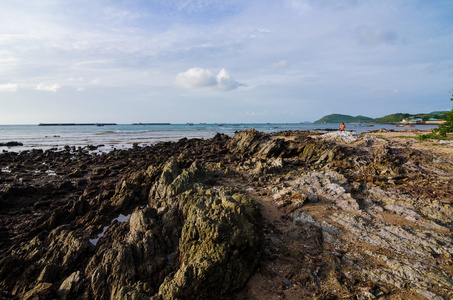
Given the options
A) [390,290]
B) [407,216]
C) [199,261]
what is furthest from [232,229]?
[407,216]

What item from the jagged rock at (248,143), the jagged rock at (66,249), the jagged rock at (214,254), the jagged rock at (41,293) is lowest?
the jagged rock at (41,293)

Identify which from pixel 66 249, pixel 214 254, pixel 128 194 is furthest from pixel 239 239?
pixel 128 194

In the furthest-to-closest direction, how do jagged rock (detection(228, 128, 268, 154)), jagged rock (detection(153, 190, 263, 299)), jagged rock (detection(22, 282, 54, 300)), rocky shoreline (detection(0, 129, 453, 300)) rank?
jagged rock (detection(228, 128, 268, 154)) → rocky shoreline (detection(0, 129, 453, 300)) → jagged rock (detection(22, 282, 54, 300)) → jagged rock (detection(153, 190, 263, 299))

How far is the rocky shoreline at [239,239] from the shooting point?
511 centimetres

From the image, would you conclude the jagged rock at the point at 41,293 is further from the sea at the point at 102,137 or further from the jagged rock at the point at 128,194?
the sea at the point at 102,137

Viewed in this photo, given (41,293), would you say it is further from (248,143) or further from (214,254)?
(248,143)

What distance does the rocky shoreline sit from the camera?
5.11 meters

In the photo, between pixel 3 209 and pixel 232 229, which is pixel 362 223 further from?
pixel 3 209

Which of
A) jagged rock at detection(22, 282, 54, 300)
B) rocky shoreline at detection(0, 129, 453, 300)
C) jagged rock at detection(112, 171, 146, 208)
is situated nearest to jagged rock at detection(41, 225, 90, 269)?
rocky shoreline at detection(0, 129, 453, 300)

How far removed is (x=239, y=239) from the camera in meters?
5.66

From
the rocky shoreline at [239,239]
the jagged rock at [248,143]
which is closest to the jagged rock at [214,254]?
the rocky shoreline at [239,239]

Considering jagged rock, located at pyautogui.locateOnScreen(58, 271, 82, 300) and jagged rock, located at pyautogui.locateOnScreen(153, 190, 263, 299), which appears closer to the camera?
jagged rock, located at pyautogui.locateOnScreen(153, 190, 263, 299)

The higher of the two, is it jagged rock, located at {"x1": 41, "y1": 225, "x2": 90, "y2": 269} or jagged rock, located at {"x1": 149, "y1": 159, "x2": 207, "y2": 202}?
jagged rock, located at {"x1": 149, "y1": 159, "x2": 207, "y2": 202}

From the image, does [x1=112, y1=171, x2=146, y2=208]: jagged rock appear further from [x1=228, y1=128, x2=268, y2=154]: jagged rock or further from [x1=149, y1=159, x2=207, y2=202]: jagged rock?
[x1=228, y1=128, x2=268, y2=154]: jagged rock
